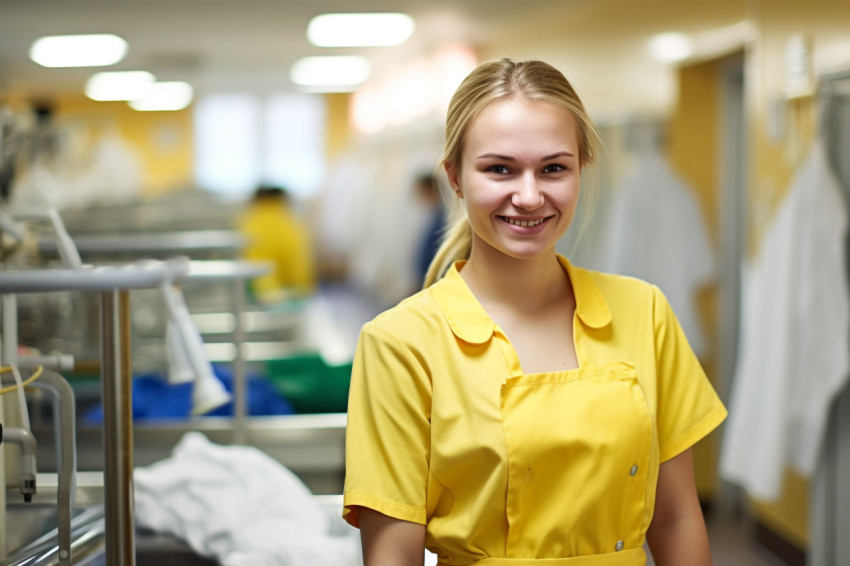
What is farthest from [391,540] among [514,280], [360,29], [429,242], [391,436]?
[360,29]

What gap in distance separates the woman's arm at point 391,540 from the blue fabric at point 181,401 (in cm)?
198

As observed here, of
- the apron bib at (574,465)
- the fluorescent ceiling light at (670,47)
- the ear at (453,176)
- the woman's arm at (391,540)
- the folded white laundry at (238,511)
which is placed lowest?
the folded white laundry at (238,511)

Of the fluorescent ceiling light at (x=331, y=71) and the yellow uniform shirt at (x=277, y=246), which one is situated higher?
the fluorescent ceiling light at (x=331, y=71)

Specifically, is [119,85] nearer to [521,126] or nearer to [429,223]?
[429,223]

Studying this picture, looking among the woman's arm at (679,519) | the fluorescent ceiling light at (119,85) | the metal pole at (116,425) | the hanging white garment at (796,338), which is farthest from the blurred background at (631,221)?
the fluorescent ceiling light at (119,85)

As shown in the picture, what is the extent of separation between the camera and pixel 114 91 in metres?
11.2

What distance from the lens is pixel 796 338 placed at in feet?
9.77

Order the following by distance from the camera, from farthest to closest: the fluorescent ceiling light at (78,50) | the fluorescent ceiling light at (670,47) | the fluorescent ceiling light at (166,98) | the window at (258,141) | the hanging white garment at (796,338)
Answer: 1. the window at (258,141)
2. the fluorescent ceiling light at (166,98)
3. the fluorescent ceiling light at (78,50)
4. the fluorescent ceiling light at (670,47)
5. the hanging white garment at (796,338)

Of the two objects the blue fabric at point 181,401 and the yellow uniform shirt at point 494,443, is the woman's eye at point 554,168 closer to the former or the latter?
the yellow uniform shirt at point 494,443

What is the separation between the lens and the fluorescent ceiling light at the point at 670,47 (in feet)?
13.5

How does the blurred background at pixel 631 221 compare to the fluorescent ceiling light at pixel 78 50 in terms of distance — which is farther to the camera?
the fluorescent ceiling light at pixel 78 50

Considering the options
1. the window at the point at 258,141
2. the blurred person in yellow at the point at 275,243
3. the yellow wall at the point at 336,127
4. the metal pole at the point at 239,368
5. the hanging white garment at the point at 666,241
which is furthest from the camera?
the yellow wall at the point at 336,127

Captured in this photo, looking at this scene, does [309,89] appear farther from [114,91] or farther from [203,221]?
[203,221]

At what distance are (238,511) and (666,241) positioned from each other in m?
2.58
